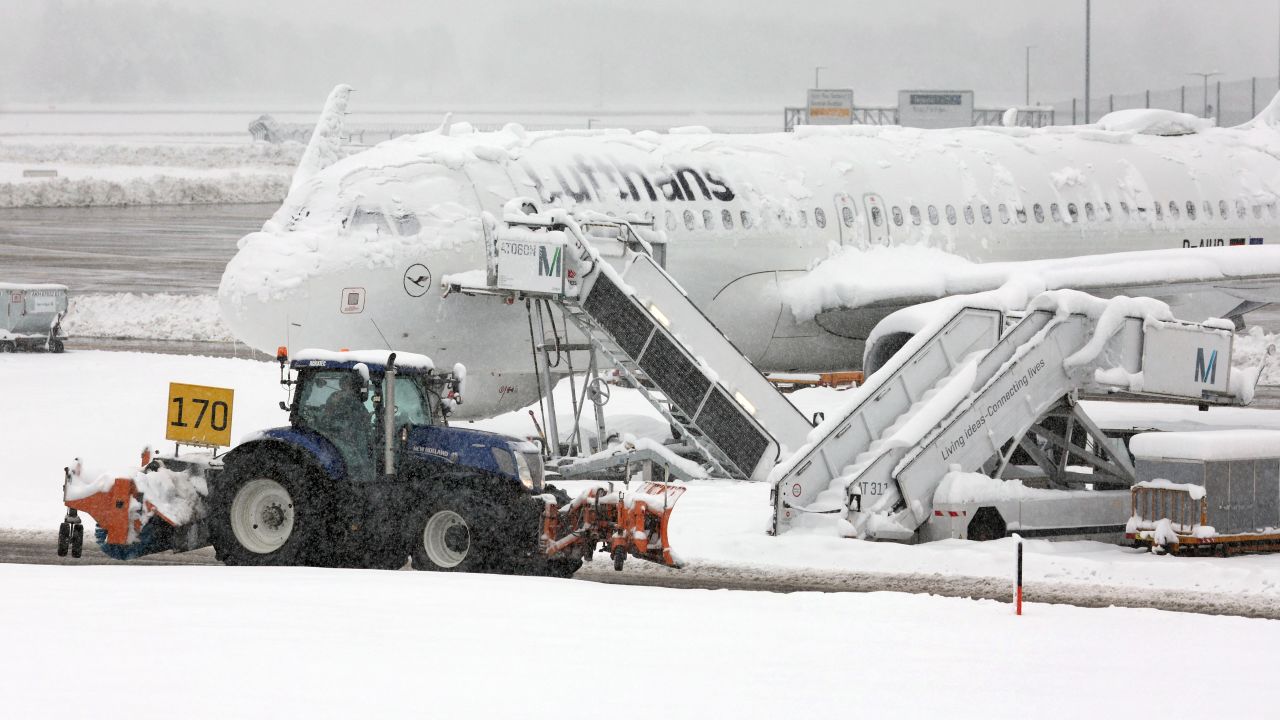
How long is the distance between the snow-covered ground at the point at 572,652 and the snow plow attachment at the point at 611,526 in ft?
2.62

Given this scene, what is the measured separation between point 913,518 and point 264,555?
6.80 m

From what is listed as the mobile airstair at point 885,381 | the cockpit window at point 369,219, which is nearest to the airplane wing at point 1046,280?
the mobile airstair at point 885,381

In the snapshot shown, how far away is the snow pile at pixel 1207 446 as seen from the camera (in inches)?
715

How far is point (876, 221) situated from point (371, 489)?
1305 centimetres

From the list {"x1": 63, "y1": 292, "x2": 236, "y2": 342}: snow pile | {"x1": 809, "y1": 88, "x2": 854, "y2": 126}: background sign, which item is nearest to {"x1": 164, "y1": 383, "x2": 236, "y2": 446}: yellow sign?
{"x1": 63, "y1": 292, "x2": 236, "y2": 342}: snow pile

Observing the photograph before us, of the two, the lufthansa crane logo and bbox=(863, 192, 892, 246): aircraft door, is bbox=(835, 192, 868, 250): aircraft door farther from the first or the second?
the lufthansa crane logo

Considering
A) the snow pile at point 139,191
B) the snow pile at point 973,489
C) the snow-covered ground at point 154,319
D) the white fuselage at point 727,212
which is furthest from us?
the snow pile at point 139,191

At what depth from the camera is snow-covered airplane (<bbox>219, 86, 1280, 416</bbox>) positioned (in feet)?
74.6

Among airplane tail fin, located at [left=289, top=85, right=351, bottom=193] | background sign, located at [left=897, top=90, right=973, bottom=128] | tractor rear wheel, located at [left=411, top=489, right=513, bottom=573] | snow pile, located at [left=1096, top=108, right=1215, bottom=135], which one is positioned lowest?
tractor rear wheel, located at [left=411, top=489, right=513, bottom=573]

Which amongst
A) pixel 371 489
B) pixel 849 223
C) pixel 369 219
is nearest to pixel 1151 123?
pixel 849 223

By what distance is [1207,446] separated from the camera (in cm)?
1811

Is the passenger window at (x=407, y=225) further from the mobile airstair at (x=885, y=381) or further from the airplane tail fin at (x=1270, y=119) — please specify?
the airplane tail fin at (x=1270, y=119)

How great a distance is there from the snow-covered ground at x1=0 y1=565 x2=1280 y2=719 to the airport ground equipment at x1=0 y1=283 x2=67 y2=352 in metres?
23.8

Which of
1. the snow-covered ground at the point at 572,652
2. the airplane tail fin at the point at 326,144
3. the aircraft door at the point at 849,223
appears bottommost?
the snow-covered ground at the point at 572,652
